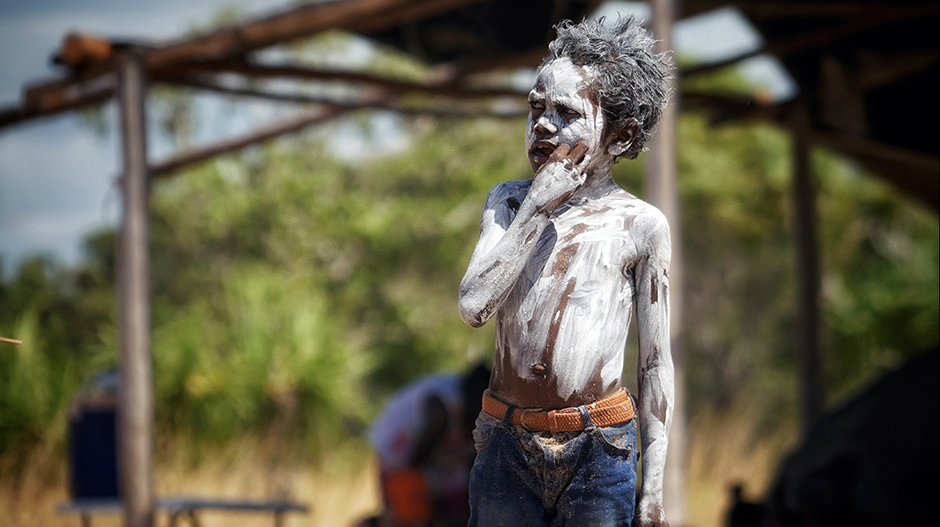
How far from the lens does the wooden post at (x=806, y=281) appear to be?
22.8 feet

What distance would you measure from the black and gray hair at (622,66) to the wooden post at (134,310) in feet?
11.4

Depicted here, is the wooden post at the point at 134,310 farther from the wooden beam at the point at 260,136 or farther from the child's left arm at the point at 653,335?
the child's left arm at the point at 653,335

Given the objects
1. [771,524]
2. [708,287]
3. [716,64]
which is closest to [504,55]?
[716,64]

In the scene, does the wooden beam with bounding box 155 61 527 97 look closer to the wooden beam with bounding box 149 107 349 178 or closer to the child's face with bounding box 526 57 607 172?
the wooden beam with bounding box 149 107 349 178

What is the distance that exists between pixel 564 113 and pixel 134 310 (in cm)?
356

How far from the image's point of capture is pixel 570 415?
6.66 feet

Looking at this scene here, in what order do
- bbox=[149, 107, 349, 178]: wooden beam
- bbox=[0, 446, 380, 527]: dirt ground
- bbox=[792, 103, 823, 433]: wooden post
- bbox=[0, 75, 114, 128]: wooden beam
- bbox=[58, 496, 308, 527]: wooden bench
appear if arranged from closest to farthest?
bbox=[58, 496, 308, 527]: wooden bench
bbox=[0, 75, 114, 128]: wooden beam
bbox=[149, 107, 349, 178]: wooden beam
bbox=[792, 103, 823, 433]: wooden post
bbox=[0, 446, 380, 527]: dirt ground

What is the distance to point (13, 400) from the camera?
880 centimetres

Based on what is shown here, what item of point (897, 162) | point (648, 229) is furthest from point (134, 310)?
point (897, 162)

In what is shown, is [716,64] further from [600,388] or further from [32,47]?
[32,47]

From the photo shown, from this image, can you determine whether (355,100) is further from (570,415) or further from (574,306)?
(570,415)

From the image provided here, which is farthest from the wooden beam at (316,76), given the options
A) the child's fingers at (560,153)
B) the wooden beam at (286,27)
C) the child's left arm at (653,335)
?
the child's left arm at (653,335)

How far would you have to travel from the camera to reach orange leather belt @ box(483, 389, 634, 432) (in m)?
2.03

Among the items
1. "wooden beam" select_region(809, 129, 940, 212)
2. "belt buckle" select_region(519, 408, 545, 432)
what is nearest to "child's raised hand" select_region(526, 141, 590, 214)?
"belt buckle" select_region(519, 408, 545, 432)
